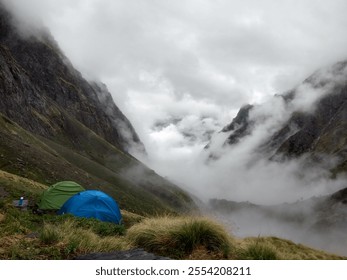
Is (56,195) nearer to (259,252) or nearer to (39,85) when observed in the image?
(259,252)

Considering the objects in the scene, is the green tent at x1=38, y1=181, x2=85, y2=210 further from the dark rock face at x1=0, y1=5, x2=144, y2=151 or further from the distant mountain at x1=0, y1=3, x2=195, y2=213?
the dark rock face at x1=0, y1=5, x2=144, y2=151

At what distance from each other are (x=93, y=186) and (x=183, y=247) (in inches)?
2247

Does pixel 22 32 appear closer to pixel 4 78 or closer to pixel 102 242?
pixel 4 78

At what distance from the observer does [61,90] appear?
608 feet

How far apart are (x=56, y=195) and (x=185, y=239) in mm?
19085

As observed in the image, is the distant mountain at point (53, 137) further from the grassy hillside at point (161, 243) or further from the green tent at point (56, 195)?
the green tent at point (56, 195)

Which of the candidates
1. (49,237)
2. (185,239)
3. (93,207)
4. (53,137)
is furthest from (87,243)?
(53,137)

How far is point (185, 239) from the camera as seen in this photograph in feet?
33.7

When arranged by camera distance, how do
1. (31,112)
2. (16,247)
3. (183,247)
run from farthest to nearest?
(31,112), (183,247), (16,247)

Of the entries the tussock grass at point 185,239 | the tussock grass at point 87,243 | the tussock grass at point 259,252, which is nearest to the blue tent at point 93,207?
the tussock grass at point 87,243

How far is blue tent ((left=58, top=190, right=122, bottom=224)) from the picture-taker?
914 inches

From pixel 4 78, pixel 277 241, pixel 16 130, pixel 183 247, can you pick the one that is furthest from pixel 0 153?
pixel 4 78
